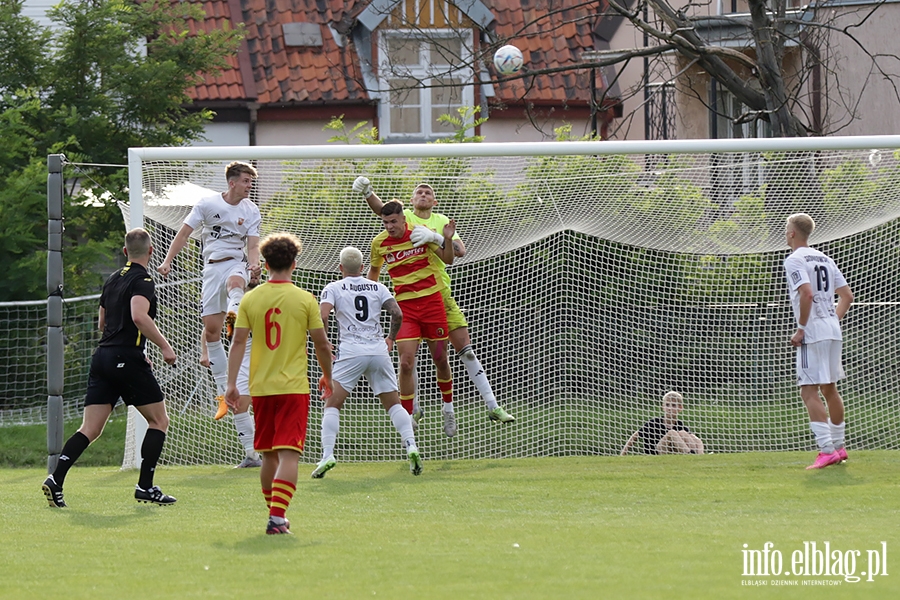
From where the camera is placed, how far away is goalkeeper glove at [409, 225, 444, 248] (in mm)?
9711

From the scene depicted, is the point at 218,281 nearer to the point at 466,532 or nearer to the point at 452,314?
the point at 452,314

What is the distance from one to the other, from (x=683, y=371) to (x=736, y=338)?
25.4 inches

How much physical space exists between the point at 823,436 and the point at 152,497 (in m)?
5.25

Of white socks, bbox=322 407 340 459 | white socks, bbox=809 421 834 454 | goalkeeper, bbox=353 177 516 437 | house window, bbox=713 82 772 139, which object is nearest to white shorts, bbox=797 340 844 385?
white socks, bbox=809 421 834 454

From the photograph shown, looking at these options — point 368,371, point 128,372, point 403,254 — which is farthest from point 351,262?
point 128,372

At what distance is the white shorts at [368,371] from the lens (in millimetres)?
8883

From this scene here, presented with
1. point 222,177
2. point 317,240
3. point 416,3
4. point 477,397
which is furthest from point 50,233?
point 416,3

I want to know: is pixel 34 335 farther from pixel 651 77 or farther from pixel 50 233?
pixel 651 77

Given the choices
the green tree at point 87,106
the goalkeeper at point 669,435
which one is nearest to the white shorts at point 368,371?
the goalkeeper at point 669,435

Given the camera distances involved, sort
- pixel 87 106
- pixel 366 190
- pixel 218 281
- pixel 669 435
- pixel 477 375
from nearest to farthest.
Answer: pixel 366 190 < pixel 218 281 < pixel 477 375 < pixel 669 435 < pixel 87 106

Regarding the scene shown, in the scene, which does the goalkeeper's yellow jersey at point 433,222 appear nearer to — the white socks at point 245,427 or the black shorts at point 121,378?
the white socks at point 245,427

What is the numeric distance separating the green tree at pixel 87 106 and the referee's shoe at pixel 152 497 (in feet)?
23.8

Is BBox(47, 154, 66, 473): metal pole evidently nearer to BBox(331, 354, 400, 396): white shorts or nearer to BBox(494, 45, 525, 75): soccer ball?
BBox(331, 354, 400, 396): white shorts

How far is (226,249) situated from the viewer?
9.77 metres
